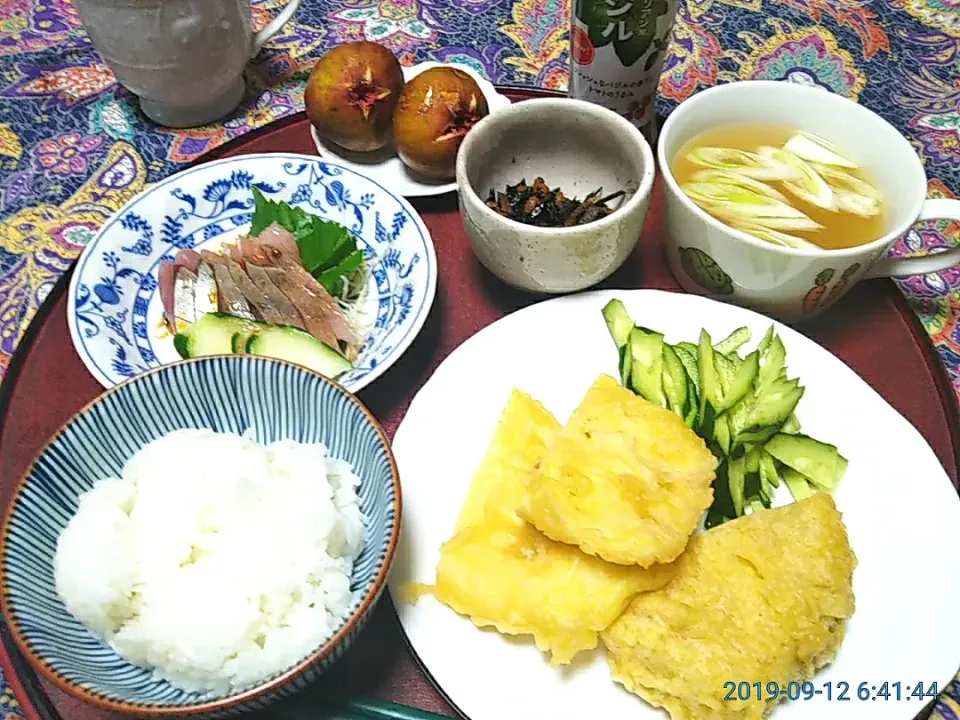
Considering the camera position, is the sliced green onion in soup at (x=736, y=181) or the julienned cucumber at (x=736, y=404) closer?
the julienned cucumber at (x=736, y=404)

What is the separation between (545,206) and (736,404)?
0.55 meters

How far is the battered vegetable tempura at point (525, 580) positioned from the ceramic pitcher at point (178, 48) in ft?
4.35

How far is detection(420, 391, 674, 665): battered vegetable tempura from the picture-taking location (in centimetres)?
113

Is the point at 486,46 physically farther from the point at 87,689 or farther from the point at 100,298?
the point at 87,689

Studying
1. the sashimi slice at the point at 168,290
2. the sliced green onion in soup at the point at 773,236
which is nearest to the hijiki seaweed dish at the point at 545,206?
the sliced green onion in soup at the point at 773,236

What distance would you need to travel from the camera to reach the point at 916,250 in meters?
1.89

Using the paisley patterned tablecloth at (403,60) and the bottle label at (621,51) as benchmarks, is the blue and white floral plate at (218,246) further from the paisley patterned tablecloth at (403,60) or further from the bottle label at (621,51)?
the bottle label at (621,51)

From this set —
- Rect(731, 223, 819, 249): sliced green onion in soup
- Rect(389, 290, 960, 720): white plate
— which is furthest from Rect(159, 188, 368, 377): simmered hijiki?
Rect(731, 223, 819, 249): sliced green onion in soup

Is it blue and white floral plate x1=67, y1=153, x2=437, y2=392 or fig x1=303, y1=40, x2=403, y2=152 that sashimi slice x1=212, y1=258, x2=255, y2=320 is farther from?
fig x1=303, y1=40, x2=403, y2=152

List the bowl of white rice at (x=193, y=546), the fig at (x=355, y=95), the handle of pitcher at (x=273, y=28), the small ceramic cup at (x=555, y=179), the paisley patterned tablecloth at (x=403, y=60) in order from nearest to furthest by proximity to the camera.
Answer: the bowl of white rice at (x=193, y=546)
the small ceramic cup at (x=555, y=179)
the fig at (x=355, y=95)
the paisley patterned tablecloth at (x=403, y=60)
the handle of pitcher at (x=273, y=28)

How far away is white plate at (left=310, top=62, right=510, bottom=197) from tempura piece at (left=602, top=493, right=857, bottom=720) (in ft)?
3.33

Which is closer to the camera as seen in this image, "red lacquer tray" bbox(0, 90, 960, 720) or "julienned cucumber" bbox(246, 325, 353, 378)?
"red lacquer tray" bbox(0, 90, 960, 720)

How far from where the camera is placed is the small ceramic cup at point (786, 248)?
147cm

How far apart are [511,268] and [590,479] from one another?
52 centimetres
